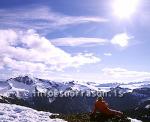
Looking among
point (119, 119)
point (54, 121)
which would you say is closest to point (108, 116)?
point (119, 119)

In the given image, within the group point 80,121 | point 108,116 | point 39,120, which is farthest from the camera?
point 108,116

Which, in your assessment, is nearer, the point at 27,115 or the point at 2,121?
the point at 2,121

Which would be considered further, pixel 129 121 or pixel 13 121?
pixel 129 121

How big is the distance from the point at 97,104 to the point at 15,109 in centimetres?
1003

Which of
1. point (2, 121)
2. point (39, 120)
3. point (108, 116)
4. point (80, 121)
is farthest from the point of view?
point (108, 116)

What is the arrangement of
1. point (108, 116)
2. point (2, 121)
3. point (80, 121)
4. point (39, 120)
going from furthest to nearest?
point (108, 116), point (80, 121), point (39, 120), point (2, 121)

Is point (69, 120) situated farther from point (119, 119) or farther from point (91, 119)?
point (119, 119)

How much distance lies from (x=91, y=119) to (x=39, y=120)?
6639 mm

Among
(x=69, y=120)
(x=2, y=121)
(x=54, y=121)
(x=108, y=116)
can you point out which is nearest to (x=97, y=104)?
(x=108, y=116)

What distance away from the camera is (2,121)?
1200 inches

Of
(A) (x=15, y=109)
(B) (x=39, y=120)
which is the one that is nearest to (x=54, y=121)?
(B) (x=39, y=120)

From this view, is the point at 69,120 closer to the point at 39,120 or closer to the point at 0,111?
the point at 39,120

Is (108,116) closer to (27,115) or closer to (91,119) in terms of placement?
(91,119)

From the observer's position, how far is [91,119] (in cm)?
3728
